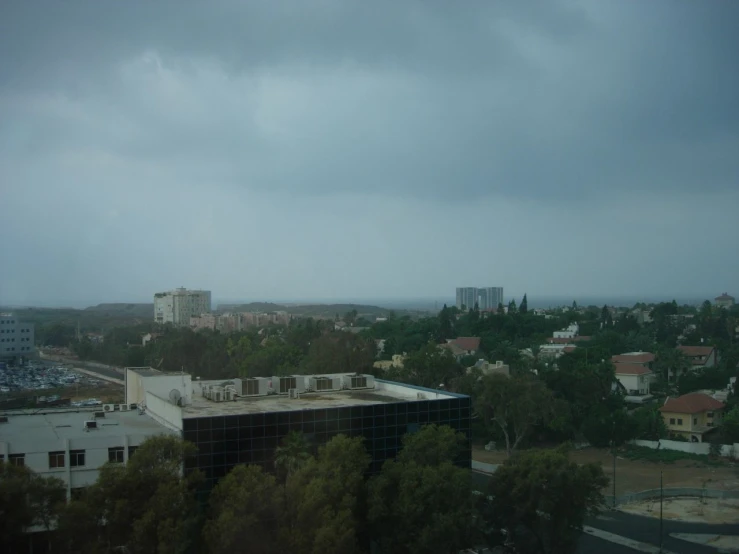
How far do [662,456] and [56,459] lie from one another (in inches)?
535

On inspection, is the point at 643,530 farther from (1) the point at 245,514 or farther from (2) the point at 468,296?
(2) the point at 468,296

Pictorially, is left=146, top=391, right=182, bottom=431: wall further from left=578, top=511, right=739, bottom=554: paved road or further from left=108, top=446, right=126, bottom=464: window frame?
left=578, top=511, right=739, bottom=554: paved road

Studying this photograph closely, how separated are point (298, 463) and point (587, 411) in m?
13.6

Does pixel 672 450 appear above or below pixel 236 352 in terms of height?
below

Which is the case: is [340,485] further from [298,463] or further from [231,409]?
[231,409]

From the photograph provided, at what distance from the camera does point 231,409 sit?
9.12 meters

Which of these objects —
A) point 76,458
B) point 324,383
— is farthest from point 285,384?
point 76,458

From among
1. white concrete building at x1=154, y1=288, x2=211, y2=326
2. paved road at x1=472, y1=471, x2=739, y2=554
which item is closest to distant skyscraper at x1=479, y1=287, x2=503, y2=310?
white concrete building at x1=154, y1=288, x2=211, y2=326

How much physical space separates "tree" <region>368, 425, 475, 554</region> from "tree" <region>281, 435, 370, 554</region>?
0.87ft

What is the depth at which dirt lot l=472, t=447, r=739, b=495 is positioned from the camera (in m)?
13.5

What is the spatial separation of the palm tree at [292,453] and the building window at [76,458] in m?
2.16

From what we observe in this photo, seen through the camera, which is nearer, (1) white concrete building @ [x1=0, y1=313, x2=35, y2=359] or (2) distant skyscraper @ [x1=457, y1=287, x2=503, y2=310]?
(1) white concrete building @ [x1=0, y1=313, x2=35, y2=359]

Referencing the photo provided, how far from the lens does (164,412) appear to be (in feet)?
29.7

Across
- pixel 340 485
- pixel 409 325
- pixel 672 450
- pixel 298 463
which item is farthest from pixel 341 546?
pixel 409 325
